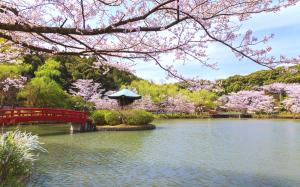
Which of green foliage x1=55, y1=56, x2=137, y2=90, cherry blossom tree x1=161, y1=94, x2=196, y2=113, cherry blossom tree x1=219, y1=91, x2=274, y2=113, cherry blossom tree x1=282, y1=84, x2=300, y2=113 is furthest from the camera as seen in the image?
cherry blossom tree x1=219, y1=91, x2=274, y2=113

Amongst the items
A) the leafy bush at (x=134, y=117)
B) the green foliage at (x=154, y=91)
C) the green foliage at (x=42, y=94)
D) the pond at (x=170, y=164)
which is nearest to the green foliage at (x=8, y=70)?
the green foliage at (x=42, y=94)

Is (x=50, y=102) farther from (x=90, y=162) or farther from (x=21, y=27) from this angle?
(x=21, y=27)

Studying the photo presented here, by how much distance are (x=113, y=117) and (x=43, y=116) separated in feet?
13.5

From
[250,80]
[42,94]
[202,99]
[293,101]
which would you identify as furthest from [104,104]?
[250,80]

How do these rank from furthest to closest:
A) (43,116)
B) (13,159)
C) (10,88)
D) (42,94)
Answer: (42,94)
(10,88)
(43,116)
(13,159)

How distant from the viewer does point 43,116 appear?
1958 cm

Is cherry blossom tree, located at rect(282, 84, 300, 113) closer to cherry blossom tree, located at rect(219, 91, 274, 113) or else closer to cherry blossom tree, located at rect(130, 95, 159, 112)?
cherry blossom tree, located at rect(219, 91, 274, 113)

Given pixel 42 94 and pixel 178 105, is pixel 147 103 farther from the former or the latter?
pixel 42 94

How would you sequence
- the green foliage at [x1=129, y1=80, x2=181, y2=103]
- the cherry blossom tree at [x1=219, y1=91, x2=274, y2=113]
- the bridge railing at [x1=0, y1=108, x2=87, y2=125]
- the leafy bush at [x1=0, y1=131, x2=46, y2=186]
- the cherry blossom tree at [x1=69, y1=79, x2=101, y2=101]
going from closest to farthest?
1. the leafy bush at [x1=0, y1=131, x2=46, y2=186]
2. the bridge railing at [x1=0, y1=108, x2=87, y2=125]
3. the cherry blossom tree at [x1=69, y1=79, x2=101, y2=101]
4. the green foliage at [x1=129, y1=80, x2=181, y2=103]
5. the cherry blossom tree at [x1=219, y1=91, x2=274, y2=113]

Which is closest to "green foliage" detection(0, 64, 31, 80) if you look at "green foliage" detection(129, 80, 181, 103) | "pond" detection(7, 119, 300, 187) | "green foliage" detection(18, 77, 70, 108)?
"green foliage" detection(18, 77, 70, 108)

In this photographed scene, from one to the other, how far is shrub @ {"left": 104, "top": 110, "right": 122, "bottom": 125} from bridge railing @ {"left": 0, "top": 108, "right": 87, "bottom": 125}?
1295 millimetres

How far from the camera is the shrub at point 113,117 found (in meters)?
21.9

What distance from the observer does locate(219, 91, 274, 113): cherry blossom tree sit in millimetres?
43375

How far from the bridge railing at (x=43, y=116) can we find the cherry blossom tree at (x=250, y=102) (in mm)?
27382
